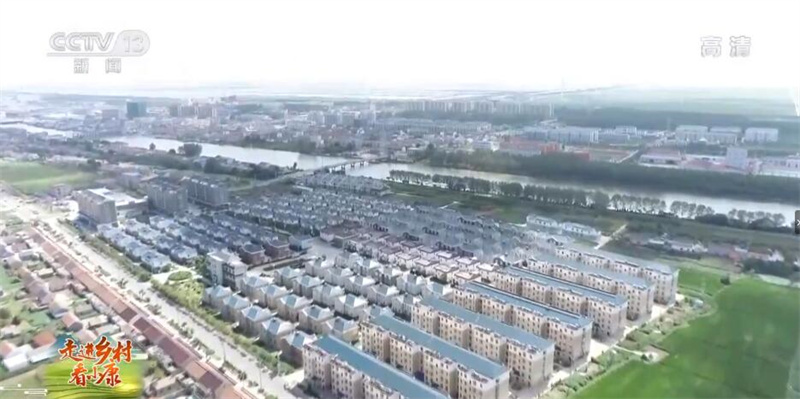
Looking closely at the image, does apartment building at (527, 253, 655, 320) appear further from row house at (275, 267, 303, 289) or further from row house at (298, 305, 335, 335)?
row house at (275, 267, 303, 289)

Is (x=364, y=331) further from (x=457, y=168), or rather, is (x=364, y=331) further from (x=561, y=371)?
(x=457, y=168)

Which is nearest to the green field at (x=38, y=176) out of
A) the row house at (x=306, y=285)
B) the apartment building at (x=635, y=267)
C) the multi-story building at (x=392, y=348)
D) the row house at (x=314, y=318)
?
the row house at (x=306, y=285)

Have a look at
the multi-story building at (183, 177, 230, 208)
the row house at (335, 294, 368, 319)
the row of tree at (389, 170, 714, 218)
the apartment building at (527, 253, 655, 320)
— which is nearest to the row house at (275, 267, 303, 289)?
the row house at (335, 294, 368, 319)

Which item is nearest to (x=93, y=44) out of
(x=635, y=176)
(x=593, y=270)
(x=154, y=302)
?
(x=154, y=302)

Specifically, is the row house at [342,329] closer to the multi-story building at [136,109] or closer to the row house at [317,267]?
the row house at [317,267]

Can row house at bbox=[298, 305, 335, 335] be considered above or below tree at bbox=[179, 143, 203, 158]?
below
